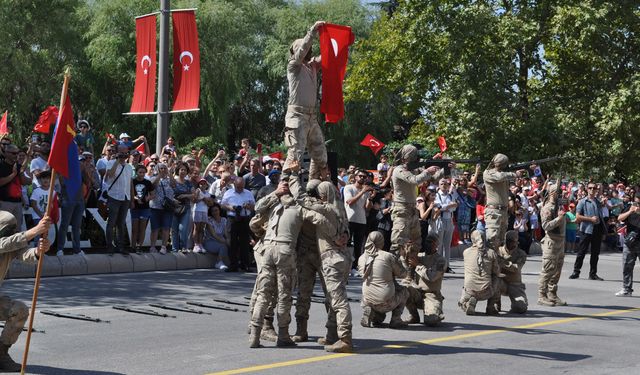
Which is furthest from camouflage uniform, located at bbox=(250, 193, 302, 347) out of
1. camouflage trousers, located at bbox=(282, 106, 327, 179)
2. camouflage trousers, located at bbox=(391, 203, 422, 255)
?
camouflage trousers, located at bbox=(391, 203, 422, 255)

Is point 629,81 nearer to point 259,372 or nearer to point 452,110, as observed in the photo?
point 452,110

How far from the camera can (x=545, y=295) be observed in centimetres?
1528

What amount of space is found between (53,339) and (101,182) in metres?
7.57

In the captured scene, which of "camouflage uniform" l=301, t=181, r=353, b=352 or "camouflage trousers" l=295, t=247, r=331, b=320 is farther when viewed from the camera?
"camouflage trousers" l=295, t=247, r=331, b=320

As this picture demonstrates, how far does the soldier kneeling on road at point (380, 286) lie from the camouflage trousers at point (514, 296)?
2249 millimetres

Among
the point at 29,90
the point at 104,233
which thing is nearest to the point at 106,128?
the point at 29,90

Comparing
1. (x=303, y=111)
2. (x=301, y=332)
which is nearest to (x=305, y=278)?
(x=301, y=332)

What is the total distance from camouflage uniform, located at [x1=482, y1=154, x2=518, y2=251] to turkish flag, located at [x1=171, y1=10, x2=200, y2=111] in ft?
25.4

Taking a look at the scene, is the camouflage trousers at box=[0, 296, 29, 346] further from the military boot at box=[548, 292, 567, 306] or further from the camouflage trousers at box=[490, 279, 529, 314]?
the military boot at box=[548, 292, 567, 306]

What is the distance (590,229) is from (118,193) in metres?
9.76

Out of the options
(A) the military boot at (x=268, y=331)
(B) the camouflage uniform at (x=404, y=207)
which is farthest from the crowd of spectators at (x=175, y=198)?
(A) the military boot at (x=268, y=331)

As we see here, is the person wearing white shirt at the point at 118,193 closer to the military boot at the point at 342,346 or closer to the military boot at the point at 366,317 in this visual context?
the military boot at the point at 366,317

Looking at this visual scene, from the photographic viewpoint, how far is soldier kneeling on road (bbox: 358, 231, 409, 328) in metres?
11.9

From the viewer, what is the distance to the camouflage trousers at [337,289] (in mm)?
10188
